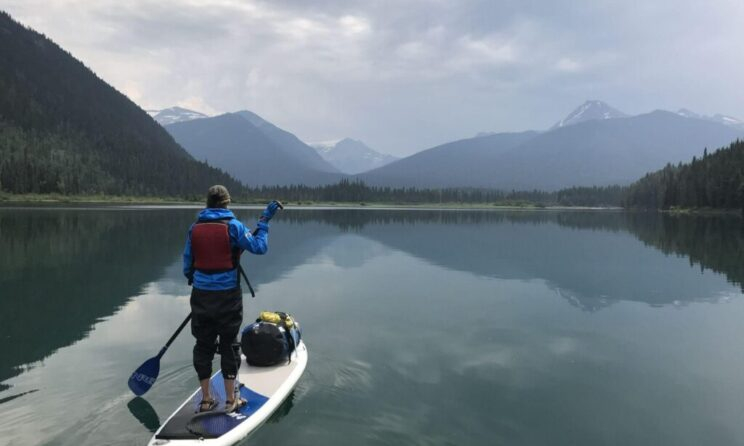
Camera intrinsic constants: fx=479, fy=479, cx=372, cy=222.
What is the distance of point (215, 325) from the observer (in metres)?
8.52

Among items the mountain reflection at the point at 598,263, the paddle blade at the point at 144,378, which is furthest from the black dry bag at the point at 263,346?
the mountain reflection at the point at 598,263

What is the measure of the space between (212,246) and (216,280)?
1.99 feet

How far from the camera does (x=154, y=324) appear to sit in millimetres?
15719

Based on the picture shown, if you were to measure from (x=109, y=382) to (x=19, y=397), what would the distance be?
1614 mm

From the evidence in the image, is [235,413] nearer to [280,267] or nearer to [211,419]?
[211,419]

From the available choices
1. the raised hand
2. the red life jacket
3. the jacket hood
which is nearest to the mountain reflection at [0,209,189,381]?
the red life jacket

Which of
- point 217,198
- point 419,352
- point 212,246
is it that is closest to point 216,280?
point 212,246

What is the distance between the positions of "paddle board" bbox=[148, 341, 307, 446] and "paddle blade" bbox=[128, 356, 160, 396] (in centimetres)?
118

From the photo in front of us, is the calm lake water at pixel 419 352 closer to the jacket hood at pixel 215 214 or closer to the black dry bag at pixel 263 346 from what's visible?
the black dry bag at pixel 263 346

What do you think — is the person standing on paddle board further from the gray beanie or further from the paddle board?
the paddle board

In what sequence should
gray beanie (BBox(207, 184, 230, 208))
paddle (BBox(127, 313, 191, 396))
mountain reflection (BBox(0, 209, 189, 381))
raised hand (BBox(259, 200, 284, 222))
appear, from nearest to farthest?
gray beanie (BBox(207, 184, 230, 208)), raised hand (BBox(259, 200, 284, 222)), paddle (BBox(127, 313, 191, 396)), mountain reflection (BBox(0, 209, 189, 381))

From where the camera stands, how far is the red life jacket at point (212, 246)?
27.3 feet

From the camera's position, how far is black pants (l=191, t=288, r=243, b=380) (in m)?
8.41

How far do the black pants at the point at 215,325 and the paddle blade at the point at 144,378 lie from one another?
1672 mm
